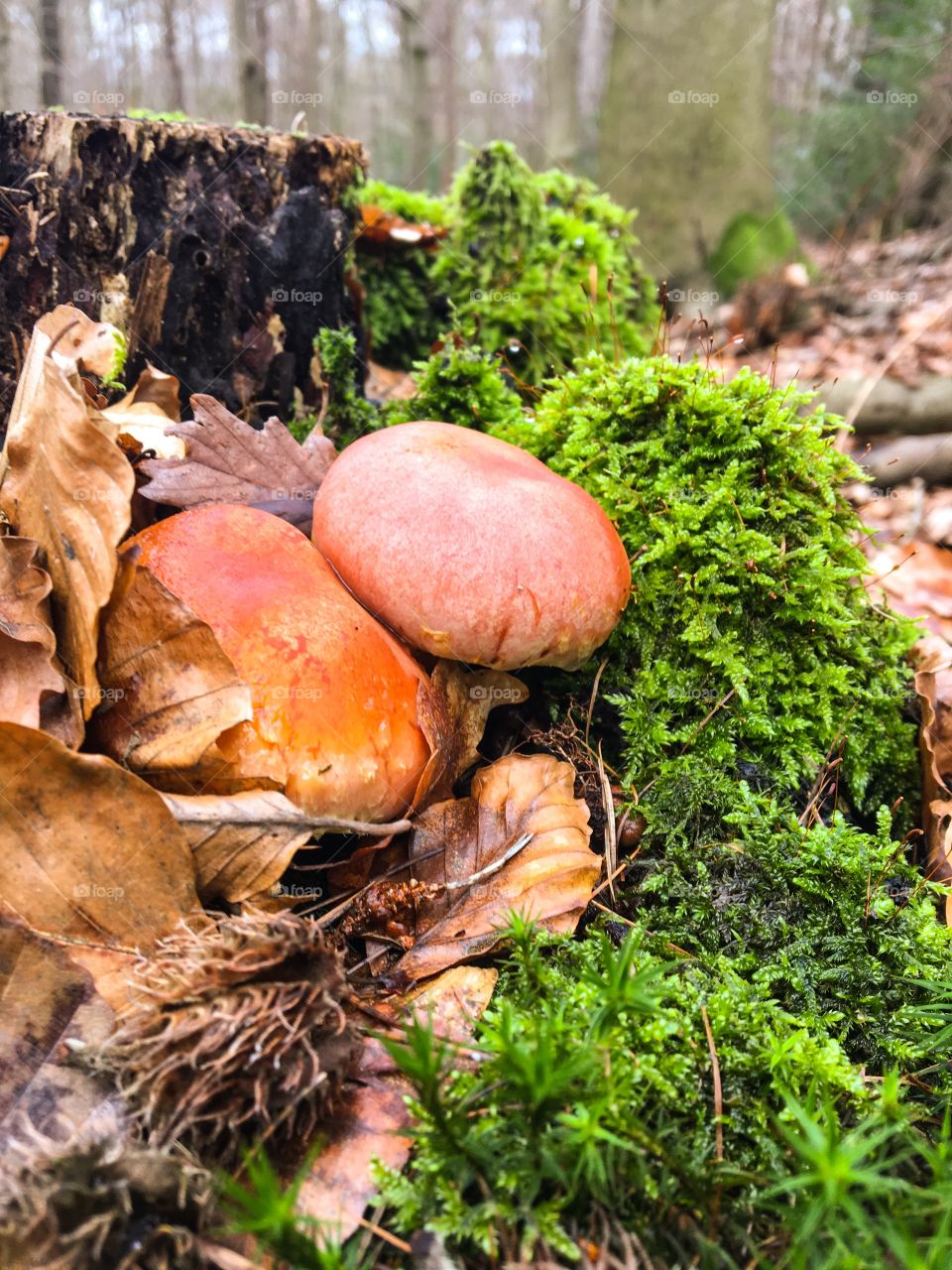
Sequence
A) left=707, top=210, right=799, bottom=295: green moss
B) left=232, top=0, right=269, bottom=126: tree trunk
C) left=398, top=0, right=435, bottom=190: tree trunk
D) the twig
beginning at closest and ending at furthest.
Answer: the twig
left=707, top=210, right=799, bottom=295: green moss
left=232, top=0, right=269, bottom=126: tree trunk
left=398, top=0, right=435, bottom=190: tree trunk

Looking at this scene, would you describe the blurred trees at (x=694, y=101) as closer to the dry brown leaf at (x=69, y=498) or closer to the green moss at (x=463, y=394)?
the green moss at (x=463, y=394)

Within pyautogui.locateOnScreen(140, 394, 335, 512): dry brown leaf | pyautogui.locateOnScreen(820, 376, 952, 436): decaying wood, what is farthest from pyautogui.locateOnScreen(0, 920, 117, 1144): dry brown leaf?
pyautogui.locateOnScreen(820, 376, 952, 436): decaying wood

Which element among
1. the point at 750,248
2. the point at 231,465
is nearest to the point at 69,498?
the point at 231,465

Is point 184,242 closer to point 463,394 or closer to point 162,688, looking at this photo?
point 463,394

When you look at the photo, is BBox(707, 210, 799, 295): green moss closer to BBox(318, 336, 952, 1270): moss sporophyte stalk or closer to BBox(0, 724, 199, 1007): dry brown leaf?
BBox(318, 336, 952, 1270): moss sporophyte stalk

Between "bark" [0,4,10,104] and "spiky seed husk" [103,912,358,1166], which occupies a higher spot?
"bark" [0,4,10,104]

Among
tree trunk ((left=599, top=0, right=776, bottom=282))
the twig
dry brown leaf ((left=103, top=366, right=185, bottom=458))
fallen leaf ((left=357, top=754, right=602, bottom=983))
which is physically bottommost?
the twig

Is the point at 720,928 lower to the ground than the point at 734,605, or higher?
lower
